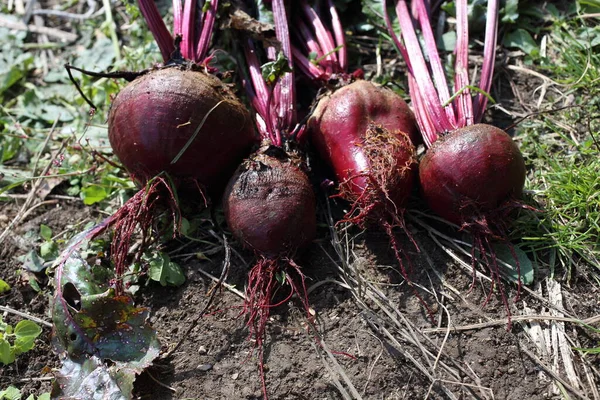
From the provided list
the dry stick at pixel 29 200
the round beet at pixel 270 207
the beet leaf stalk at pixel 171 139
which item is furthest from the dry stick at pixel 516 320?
the dry stick at pixel 29 200

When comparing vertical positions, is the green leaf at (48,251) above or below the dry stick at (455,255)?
above

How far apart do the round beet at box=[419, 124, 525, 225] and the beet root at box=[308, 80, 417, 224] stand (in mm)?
173

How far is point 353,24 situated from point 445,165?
169 cm

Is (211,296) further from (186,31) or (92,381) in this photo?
(186,31)

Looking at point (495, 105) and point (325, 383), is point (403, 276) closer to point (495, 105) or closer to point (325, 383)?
point (325, 383)

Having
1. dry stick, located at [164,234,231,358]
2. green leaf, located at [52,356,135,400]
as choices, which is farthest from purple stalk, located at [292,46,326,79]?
green leaf, located at [52,356,135,400]

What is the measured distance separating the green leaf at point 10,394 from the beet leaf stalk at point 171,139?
64 cm

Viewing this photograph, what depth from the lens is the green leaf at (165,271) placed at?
3.05m

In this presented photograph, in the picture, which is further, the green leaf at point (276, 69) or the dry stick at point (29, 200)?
the dry stick at point (29, 200)

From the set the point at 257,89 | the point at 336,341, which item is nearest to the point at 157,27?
the point at 257,89

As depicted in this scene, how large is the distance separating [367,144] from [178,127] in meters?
0.98

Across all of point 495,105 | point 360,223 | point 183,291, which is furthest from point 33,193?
point 495,105

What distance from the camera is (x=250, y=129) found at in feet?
10.6

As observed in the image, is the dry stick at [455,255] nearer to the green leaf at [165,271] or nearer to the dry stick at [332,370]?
the dry stick at [332,370]
